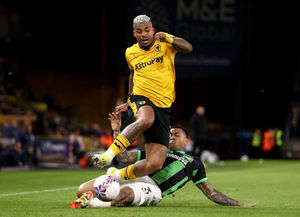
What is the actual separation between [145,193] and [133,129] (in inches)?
30.0


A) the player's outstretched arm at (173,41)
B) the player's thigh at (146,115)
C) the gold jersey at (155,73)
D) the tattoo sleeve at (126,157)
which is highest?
the player's outstretched arm at (173,41)

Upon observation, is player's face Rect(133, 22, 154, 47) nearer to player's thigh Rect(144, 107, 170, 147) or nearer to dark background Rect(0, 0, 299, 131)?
player's thigh Rect(144, 107, 170, 147)

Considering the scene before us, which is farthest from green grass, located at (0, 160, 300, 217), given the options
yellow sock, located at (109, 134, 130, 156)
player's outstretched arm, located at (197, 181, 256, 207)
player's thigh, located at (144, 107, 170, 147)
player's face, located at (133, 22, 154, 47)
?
player's face, located at (133, 22, 154, 47)

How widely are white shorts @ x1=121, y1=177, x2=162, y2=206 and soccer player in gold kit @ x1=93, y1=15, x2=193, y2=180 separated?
14 cm

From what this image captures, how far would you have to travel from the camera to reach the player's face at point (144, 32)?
738 cm

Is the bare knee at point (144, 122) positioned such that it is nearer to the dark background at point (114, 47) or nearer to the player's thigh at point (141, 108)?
the player's thigh at point (141, 108)

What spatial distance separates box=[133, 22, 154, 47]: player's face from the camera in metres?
7.38

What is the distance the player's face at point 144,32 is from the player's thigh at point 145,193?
173 centimetres

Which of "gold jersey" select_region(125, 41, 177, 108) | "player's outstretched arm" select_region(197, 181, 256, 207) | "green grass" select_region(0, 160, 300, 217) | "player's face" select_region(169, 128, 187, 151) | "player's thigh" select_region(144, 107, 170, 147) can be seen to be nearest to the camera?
"green grass" select_region(0, 160, 300, 217)

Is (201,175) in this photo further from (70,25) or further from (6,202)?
(70,25)

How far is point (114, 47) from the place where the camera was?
33844 millimetres

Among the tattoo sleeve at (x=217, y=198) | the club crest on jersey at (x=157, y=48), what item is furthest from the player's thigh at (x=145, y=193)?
the club crest on jersey at (x=157, y=48)

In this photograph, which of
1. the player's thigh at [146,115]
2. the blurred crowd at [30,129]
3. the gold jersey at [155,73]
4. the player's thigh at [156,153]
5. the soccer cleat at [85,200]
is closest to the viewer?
the soccer cleat at [85,200]

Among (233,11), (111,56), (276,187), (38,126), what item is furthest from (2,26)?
(276,187)
